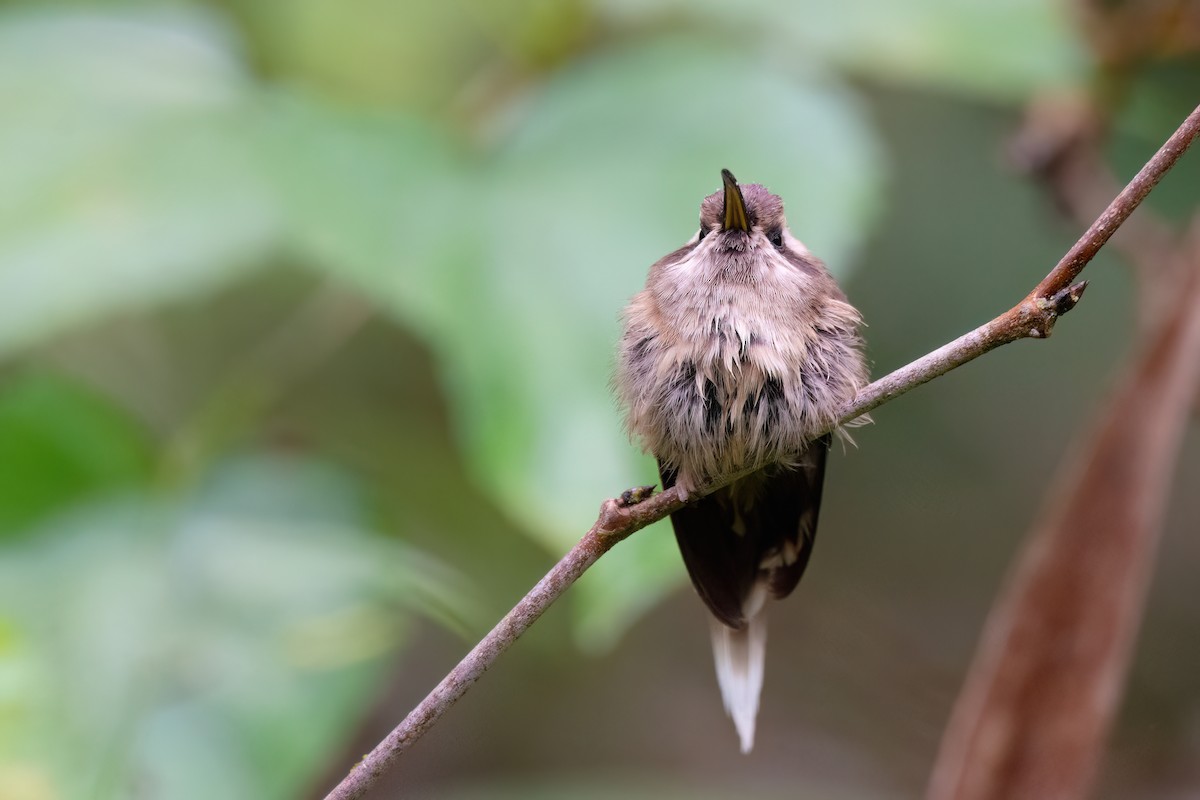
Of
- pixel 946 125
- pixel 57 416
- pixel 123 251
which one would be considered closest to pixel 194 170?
pixel 123 251

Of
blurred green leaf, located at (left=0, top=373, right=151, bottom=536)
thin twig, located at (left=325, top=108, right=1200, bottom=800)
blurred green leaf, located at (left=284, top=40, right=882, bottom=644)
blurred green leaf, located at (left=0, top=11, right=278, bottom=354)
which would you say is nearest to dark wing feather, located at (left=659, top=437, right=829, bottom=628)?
blurred green leaf, located at (left=284, top=40, right=882, bottom=644)

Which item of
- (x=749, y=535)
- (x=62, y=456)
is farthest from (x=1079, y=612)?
(x=62, y=456)

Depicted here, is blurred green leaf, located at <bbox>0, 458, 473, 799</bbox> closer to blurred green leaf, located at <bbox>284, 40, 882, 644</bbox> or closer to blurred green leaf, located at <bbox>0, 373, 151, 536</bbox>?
blurred green leaf, located at <bbox>0, 373, 151, 536</bbox>

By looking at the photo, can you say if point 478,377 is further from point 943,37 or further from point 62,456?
point 943,37

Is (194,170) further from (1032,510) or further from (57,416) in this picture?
(1032,510)

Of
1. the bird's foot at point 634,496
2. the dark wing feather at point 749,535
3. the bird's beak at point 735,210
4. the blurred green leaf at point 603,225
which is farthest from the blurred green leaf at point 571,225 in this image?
the bird's foot at point 634,496

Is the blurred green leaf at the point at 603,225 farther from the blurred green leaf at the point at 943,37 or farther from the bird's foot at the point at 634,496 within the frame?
the bird's foot at the point at 634,496
